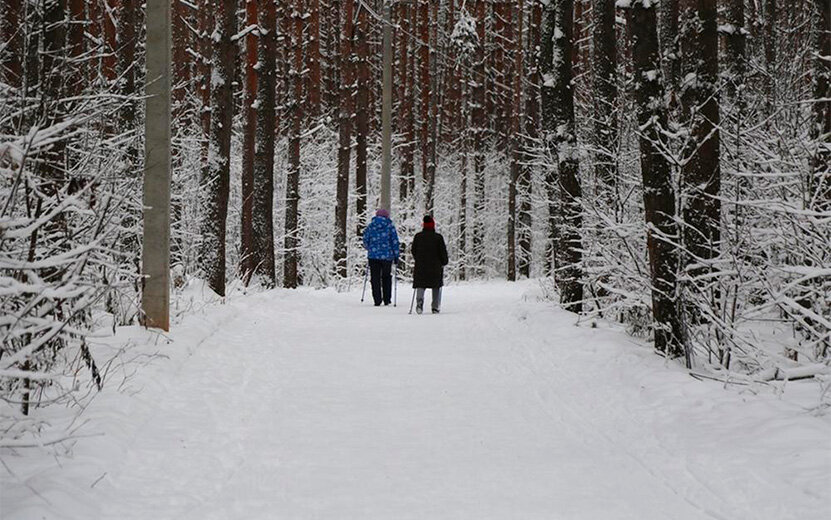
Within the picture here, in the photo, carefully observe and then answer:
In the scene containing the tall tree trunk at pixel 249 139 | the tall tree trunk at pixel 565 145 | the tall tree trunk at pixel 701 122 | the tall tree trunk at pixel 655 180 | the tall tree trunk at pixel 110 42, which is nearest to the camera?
the tall tree trunk at pixel 701 122

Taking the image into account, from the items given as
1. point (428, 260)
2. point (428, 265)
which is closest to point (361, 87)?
point (428, 260)

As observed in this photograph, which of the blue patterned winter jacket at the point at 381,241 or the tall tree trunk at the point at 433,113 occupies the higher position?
the tall tree trunk at the point at 433,113

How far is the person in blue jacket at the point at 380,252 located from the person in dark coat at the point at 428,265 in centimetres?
69

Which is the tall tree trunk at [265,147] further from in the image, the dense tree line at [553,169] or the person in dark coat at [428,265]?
the person in dark coat at [428,265]

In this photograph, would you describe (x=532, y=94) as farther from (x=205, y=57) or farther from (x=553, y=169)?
(x=553, y=169)

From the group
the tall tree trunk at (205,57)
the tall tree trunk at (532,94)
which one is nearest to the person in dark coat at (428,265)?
the tall tree trunk at (532,94)

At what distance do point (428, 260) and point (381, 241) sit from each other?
151cm

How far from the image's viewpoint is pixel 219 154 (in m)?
15.3

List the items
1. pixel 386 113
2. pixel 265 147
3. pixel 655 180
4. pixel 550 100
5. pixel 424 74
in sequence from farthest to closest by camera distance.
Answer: pixel 424 74
pixel 386 113
pixel 265 147
pixel 550 100
pixel 655 180

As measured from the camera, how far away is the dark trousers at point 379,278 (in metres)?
18.2

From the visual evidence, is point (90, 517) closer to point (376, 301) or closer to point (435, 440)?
point (435, 440)

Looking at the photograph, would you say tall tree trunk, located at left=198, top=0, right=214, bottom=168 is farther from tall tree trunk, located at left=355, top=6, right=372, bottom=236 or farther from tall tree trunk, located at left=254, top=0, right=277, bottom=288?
tall tree trunk, located at left=254, top=0, right=277, bottom=288

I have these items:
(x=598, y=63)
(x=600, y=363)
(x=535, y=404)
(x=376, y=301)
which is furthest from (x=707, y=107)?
(x=376, y=301)

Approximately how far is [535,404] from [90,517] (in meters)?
4.42
